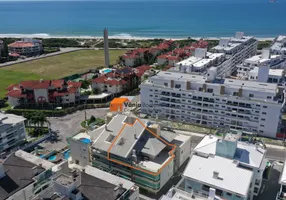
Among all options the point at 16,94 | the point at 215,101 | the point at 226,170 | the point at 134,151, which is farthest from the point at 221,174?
the point at 16,94

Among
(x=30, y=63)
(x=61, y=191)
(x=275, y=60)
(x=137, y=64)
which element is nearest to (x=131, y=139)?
(x=61, y=191)

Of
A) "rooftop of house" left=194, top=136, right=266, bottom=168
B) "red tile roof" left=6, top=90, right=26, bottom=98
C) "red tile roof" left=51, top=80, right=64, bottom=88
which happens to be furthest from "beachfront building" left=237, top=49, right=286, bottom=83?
"red tile roof" left=6, top=90, right=26, bottom=98

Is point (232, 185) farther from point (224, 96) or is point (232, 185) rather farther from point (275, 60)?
point (275, 60)

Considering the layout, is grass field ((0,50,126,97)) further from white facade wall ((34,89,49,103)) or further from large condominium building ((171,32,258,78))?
large condominium building ((171,32,258,78))

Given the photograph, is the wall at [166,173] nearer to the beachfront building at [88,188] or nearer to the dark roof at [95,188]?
the beachfront building at [88,188]

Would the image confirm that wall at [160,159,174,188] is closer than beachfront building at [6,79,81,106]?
Yes
